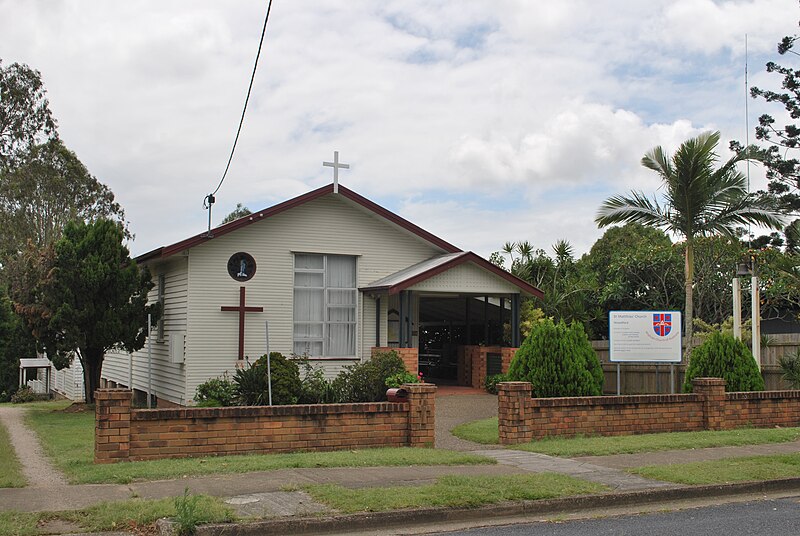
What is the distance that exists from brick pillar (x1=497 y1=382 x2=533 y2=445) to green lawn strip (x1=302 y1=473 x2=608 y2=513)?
3.00 metres

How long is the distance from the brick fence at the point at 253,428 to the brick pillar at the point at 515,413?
133 centimetres

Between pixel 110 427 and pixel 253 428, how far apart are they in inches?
71.8

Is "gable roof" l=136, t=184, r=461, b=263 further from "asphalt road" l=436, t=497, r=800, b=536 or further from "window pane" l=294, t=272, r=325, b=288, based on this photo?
"asphalt road" l=436, t=497, r=800, b=536

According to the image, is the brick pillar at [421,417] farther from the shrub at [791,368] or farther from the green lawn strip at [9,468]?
the shrub at [791,368]

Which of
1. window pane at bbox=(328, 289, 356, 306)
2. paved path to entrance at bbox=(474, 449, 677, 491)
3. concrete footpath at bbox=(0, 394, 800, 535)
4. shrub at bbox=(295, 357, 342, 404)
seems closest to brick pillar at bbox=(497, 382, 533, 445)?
paved path to entrance at bbox=(474, 449, 677, 491)

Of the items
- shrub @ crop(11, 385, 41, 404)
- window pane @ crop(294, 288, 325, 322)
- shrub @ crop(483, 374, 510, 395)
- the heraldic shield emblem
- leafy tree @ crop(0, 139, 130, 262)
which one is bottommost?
shrub @ crop(11, 385, 41, 404)

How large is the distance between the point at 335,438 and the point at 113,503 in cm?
405

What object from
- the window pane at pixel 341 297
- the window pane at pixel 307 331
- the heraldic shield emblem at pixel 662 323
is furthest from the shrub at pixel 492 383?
the heraldic shield emblem at pixel 662 323

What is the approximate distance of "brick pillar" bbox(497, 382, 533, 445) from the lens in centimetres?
1283

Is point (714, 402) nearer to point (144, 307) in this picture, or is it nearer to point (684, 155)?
point (684, 155)

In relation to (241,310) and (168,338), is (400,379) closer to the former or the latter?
(241,310)

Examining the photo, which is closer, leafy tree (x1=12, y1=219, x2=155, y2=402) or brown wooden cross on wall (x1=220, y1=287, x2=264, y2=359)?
leafy tree (x1=12, y1=219, x2=155, y2=402)

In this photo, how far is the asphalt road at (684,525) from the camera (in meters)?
7.76

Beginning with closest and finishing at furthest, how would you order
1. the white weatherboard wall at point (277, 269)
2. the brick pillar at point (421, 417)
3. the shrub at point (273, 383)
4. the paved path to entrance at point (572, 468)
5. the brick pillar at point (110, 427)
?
the paved path to entrance at point (572, 468)
the brick pillar at point (110, 427)
the brick pillar at point (421, 417)
the shrub at point (273, 383)
the white weatherboard wall at point (277, 269)
